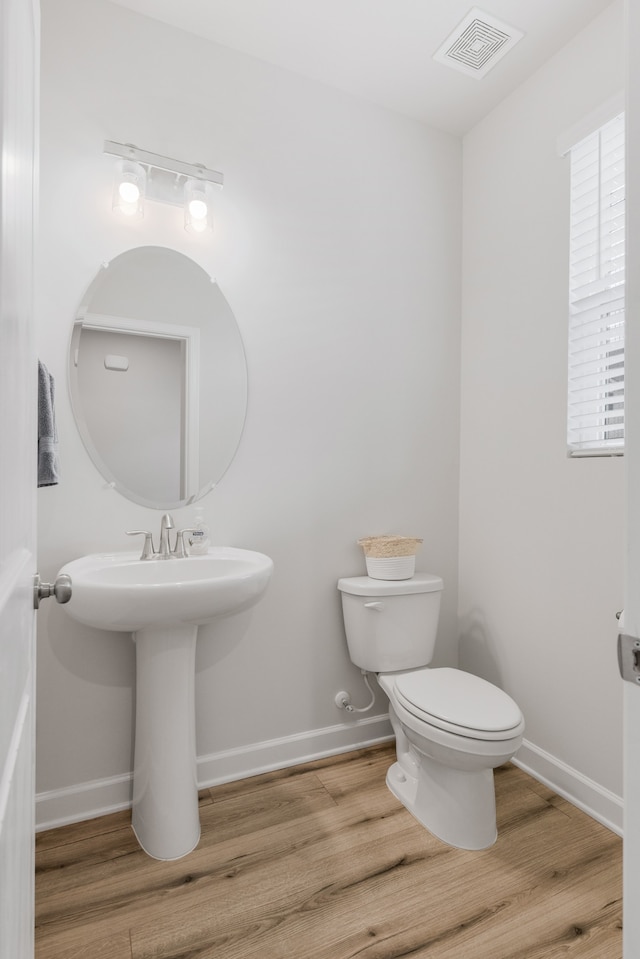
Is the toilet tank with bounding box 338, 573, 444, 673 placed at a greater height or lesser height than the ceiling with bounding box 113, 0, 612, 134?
lesser

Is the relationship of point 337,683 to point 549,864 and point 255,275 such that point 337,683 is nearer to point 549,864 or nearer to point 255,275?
point 549,864

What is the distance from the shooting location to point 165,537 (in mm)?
1739

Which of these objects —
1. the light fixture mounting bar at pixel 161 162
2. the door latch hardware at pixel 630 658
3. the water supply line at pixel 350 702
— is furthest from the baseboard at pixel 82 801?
the light fixture mounting bar at pixel 161 162

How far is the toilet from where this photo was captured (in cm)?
152

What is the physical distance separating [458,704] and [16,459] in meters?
1.44

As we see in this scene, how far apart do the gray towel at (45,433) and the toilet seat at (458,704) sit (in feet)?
4.07

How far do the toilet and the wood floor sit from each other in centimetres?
9

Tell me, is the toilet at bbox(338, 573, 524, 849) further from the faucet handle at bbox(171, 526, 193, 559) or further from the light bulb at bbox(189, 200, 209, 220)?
the light bulb at bbox(189, 200, 209, 220)

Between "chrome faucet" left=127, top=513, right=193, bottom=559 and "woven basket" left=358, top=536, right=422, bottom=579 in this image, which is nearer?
"chrome faucet" left=127, top=513, right=193, bottom=559

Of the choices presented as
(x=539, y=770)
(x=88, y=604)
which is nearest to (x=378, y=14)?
(x=88, y=604)

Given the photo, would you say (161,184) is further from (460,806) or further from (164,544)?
(460,806)

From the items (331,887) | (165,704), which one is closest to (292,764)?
(331,887)

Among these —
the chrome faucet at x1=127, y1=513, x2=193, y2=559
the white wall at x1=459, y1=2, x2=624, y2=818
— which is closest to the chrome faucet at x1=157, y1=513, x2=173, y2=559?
the chrome faucet at x1=127, y1=513, x2=193, y2=559

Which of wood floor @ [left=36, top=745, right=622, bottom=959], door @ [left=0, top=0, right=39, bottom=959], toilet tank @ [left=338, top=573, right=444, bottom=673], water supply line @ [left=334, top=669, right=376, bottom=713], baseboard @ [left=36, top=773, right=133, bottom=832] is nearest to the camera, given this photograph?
door @ [left=0, top=0, right=39, bottom=959]
